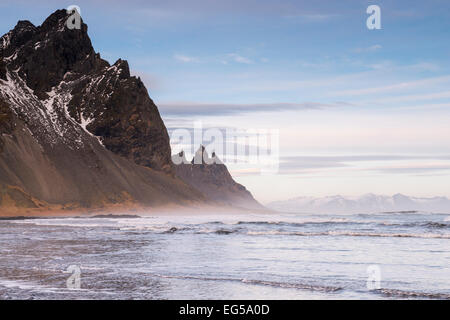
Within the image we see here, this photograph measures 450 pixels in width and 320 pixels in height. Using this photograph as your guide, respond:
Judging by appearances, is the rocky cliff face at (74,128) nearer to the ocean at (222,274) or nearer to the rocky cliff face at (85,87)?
the rocky cliff face at (85,87)

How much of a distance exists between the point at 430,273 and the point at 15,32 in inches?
7017

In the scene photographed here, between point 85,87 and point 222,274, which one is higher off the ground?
point 85,87

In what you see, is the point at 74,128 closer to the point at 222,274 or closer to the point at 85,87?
the point at 85,87

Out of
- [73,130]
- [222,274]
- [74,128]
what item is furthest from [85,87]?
[222,274]

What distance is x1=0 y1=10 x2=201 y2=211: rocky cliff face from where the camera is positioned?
116m

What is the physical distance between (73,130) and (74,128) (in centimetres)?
176

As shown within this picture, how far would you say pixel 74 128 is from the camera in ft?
468

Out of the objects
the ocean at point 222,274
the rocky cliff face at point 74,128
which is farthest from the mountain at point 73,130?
the ocean at point 222,274

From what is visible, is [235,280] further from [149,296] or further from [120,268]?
[120,268]

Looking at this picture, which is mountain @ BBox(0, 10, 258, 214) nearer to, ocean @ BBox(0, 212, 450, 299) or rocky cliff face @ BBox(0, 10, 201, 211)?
rocky cliff face @ BBox(0, 10, 201, 211)

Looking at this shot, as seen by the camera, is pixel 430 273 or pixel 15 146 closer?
pixel 430 273
